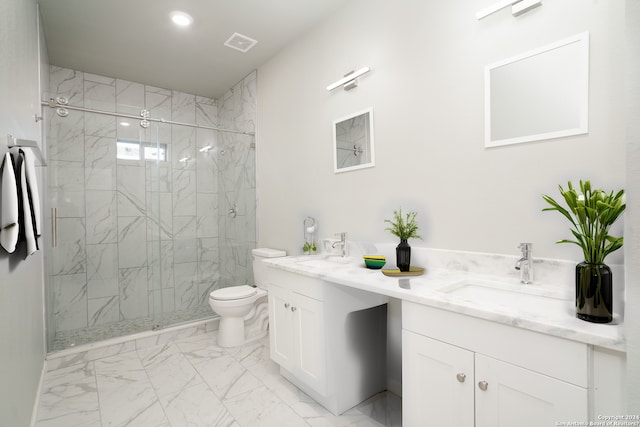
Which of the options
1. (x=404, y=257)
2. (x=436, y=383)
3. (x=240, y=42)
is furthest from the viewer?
(x=240, y=42)

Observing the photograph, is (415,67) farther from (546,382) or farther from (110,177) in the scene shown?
(110,177)

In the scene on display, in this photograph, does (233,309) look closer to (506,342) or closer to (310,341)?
(310,341)

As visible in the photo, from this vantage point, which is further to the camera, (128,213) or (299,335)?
(128,213)

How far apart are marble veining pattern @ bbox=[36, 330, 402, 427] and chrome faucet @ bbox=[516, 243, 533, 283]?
103 cm

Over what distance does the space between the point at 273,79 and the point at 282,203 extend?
125 centimetres

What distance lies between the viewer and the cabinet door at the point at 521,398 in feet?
2.80

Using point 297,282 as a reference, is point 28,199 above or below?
above

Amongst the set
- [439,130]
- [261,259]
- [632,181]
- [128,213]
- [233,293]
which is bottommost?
[233,293]

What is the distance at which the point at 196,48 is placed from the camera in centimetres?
288

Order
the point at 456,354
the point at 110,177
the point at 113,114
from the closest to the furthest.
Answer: the point at 456,354
the point at 113,114
the point at 110,177

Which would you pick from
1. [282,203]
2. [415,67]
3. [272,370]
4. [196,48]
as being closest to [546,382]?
[415,67]

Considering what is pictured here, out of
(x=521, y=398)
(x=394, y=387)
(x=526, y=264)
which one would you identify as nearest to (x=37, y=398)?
(x=394, y=387)

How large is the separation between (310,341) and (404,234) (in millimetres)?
825

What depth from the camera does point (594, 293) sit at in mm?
916
